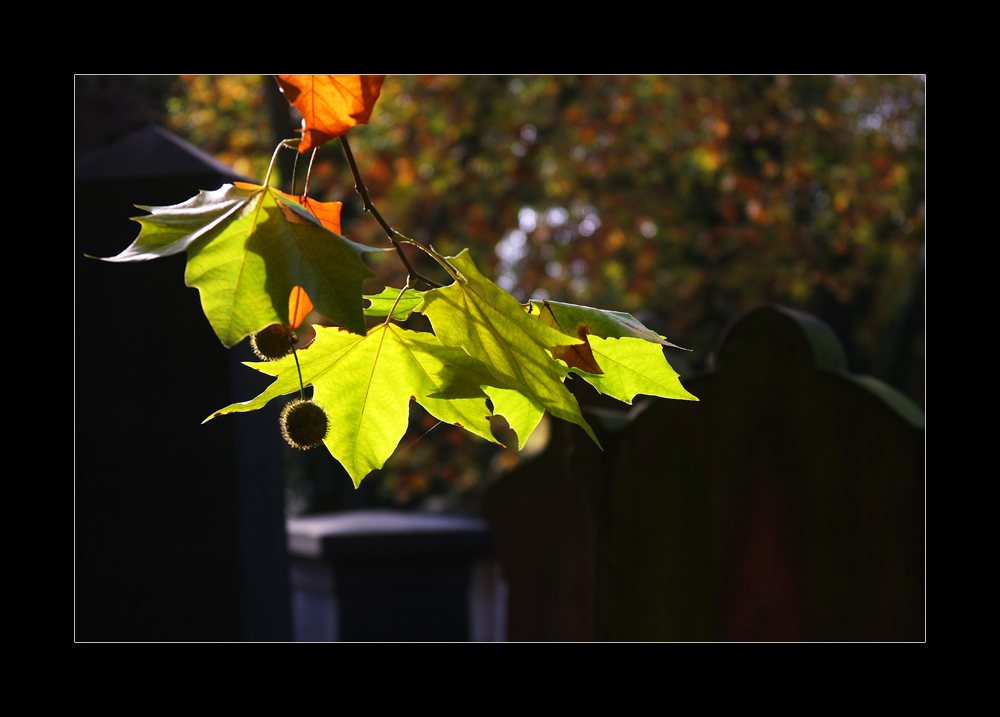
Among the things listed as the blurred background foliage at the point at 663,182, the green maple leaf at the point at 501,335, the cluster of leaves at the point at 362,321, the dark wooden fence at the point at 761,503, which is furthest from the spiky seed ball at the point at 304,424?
the blurred background foliage at the point at 663,182

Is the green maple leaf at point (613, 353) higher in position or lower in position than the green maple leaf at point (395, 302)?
lower

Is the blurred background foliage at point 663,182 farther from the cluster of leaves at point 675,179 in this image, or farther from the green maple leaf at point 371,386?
the green maple leaf at point 371,386

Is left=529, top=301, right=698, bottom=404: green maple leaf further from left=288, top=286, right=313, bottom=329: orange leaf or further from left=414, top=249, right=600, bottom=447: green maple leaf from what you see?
left=288, top=286, right=313, bottom=329: orange leaf

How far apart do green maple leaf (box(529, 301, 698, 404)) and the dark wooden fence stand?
1.27m

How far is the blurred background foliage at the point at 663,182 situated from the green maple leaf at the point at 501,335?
15.0 ft

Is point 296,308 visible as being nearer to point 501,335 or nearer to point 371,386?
point 371,386

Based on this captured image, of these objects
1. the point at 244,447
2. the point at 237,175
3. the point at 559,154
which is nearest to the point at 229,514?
the point at 244,447

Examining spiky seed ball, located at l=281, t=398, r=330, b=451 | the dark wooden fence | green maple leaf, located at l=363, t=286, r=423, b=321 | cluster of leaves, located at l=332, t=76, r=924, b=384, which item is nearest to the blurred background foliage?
cluster of leaves, located at l=332, t=76, r=924, b=384

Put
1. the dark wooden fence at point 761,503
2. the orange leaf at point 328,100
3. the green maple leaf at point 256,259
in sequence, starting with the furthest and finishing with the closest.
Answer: the dark wooden fence at point 761,503 → the orange leaf at point 328,100 → the green maple leaf at point 256,259

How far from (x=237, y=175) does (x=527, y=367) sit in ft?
5.04

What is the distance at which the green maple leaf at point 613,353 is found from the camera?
747mm

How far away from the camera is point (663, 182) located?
6.34 meters

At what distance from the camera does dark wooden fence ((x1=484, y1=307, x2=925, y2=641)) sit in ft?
6.30

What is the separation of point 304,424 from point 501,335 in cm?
20
